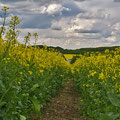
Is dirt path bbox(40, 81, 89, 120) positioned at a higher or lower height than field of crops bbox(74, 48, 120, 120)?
lower

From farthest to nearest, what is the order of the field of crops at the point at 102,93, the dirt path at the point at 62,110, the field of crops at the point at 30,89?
the dirt path at the point at 62,110, the field of crops at the point at 30,89, the field of crops at the point at 102,93

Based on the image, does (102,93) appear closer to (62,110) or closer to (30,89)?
(62,110)

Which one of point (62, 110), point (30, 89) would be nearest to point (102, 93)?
point (62, 110)

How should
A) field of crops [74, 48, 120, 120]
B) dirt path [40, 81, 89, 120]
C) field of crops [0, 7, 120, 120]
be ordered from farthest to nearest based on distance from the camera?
1. dirt path [40, 81, 89, 120]
2. field of crops [0, 7, 120, 120]
3. field of crops [74, 48, 120, 120]

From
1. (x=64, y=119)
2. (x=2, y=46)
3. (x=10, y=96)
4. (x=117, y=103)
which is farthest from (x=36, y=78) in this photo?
(x=117, y=103)

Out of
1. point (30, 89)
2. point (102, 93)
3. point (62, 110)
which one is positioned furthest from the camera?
point (62, 110)

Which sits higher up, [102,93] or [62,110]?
[102,93]

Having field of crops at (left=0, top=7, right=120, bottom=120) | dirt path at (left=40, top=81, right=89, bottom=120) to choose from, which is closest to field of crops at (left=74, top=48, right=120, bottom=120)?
field of crops at (left=0, top=7, right=120, bottom=120)

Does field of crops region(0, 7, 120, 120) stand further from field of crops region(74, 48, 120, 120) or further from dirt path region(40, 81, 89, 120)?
dirt path region(40, 81, 89, 120)

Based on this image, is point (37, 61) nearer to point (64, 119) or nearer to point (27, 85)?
point (27, 85)

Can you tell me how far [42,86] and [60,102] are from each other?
6.33ft

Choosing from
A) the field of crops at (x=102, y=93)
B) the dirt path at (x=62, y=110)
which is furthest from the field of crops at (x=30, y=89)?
the dirt path at (x=62, y=110)

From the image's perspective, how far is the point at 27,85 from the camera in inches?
201

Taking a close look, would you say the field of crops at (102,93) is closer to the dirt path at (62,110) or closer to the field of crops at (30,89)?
the field of crops at (30,89)
